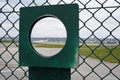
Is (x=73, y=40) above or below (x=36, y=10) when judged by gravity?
below

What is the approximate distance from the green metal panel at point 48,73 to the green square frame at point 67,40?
3cm

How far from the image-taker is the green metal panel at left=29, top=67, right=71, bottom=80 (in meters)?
1.35

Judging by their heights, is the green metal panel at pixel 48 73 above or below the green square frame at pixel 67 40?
below

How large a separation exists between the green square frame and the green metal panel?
28 mm

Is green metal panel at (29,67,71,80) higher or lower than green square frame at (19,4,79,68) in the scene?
lower

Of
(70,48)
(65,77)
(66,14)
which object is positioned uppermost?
(66,14)

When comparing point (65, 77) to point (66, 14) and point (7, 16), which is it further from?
point (7, 16)

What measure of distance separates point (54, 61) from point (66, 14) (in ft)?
0.67

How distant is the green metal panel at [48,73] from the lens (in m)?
1.35

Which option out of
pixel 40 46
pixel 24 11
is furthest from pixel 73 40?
pixel 24 11

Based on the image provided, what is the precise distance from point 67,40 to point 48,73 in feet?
0.60

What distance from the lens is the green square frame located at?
1.32 metres

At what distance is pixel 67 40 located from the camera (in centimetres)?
132

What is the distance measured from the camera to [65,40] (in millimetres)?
1332
